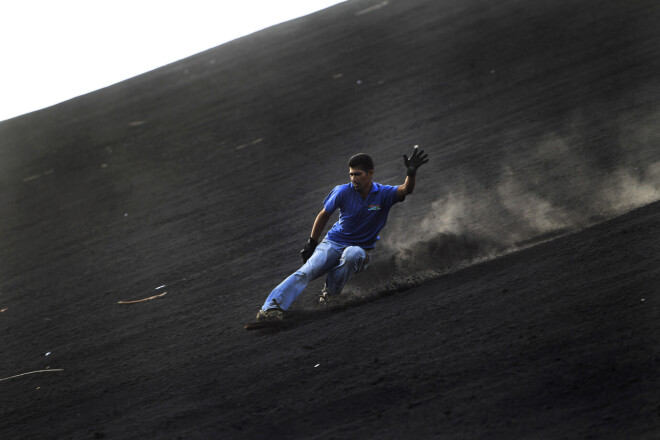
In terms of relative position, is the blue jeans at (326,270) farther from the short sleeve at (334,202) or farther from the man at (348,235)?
the short sleeve at (334,202)

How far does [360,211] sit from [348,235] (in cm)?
34

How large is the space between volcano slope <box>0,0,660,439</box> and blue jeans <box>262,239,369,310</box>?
275 mm

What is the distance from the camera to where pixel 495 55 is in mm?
17359

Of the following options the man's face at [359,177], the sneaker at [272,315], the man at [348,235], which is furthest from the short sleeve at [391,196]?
the sneaker at [272,315]

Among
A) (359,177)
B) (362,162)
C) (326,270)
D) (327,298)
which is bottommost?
(327,298)

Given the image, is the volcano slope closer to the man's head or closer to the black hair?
the man's head

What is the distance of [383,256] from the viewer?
8695mm

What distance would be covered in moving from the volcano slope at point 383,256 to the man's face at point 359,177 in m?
1.19

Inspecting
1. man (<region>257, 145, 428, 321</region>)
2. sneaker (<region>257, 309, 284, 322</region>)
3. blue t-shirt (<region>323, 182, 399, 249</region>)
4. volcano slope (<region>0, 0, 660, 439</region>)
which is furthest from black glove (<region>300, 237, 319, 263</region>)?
sneaker (<region>257, 309, 284, 322</region>)

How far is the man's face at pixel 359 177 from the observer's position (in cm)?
741

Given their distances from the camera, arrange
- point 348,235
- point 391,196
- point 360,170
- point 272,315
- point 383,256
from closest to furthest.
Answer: point 272,315 → point 360,170 → point 391,196 → point 348,235 → point 383,256

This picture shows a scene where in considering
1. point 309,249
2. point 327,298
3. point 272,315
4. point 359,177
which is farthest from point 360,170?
point 272,315

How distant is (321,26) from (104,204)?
17183 millimetres

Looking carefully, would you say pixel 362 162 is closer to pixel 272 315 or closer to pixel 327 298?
pixel 327 298
